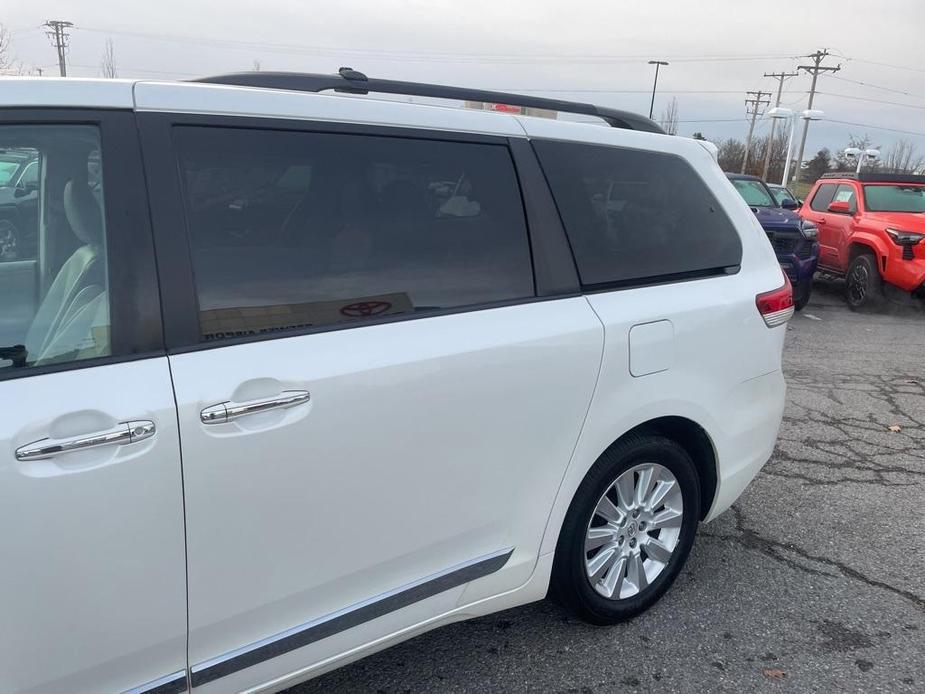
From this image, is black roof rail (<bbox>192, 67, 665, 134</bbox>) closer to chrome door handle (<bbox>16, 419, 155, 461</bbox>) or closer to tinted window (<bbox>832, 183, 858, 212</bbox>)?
chrome door handle (<bbox>16, 419, 155, 461</bbox>)

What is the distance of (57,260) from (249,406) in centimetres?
59

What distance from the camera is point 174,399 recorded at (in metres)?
1.70

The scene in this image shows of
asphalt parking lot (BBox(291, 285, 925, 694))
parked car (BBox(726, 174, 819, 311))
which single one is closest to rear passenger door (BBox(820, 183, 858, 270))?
parked car (BBox(726, 174, 819, 311))

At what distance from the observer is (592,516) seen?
8.79ft

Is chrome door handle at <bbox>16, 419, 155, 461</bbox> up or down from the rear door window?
down

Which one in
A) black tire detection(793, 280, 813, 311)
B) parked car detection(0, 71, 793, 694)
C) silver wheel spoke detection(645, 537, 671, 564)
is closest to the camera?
parked car detection(0, 71, 793, 694)

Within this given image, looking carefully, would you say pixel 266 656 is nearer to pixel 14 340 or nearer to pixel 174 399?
pixel 174 399

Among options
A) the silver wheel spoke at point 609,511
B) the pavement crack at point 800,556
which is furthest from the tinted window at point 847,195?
the silver wheel spoke at point 609,511

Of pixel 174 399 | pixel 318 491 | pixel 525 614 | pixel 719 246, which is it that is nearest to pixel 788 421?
pixel 719 246

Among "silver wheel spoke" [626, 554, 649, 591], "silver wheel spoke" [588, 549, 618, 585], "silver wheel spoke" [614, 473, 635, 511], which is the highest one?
"silver wheel spoke" [614, 473, 635, 511]

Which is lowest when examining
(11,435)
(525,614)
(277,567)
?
(525,614)

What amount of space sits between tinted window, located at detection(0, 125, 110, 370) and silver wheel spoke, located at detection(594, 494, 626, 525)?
1786mm

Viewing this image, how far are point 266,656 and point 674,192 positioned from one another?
221 cm

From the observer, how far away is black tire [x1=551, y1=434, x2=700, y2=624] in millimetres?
2605
